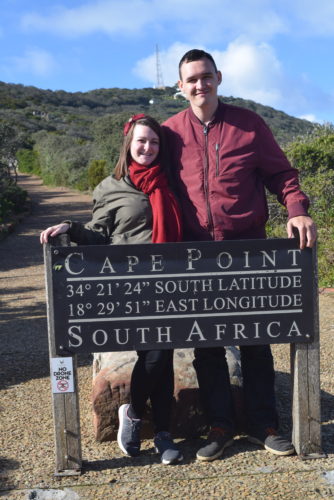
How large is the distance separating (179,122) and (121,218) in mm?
563

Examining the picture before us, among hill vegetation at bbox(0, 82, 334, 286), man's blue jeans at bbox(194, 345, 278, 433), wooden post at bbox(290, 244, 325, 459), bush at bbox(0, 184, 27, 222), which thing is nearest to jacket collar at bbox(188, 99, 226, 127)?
wooden post at bbox(290, 244, 325, 459)

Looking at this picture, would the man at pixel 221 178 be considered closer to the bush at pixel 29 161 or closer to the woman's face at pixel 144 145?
the woman's face at pixel 144 145

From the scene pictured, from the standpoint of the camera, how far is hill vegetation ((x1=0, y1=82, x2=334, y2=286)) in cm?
847

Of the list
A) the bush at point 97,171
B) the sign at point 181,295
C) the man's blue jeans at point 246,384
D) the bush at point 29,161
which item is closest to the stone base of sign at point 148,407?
the man's blue jeans at point 246,384

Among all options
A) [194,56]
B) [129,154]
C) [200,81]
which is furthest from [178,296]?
[194,56]

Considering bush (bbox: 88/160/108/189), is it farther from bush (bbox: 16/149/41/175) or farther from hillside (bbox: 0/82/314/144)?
hillside (bbox: 0/82/314/144)

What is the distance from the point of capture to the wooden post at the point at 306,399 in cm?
296

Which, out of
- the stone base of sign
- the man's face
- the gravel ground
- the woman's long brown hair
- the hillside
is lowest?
the gravel ground

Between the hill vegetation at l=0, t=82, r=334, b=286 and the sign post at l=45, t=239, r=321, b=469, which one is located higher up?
the hill vegetation at l=0, t=82, r=334, b=286

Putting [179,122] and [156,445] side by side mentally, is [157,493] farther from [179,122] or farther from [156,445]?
[179,122]

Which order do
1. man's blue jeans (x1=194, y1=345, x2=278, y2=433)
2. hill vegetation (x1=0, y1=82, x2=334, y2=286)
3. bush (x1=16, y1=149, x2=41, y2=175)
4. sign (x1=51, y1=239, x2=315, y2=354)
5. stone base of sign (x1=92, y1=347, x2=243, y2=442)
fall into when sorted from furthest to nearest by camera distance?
bush (x1=16, y1=149, x2=41, y2=175)
hill vegetation (x1=0, y1=82, x2=334, y2=286)
stone base of sign (x1=92, y1=347, x2=243, y2=442)
man's blue jeans (x1=194, y1=345, x2=278, y2=433)
sign (x1=51, y1=239, x2=315, y2=354)

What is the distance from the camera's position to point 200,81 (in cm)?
291

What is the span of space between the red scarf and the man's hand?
0.53 m

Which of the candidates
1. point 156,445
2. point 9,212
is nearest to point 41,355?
point 156,445
